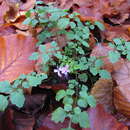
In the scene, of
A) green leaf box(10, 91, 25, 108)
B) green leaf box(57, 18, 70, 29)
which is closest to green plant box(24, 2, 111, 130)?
green leaf box(57, 18, 70, 29)

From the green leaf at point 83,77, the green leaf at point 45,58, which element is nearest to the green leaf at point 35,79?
the green leaf at point 45,58

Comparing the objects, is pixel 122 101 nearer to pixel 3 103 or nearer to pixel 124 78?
pixel 124 78

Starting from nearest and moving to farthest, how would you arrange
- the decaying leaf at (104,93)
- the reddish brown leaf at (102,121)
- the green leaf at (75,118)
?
the green leaf at (75,118)
the reddish brown leaf at (102,121)
the decaying leaf at (104,93)

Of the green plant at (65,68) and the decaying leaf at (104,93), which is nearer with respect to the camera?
the green plant at (65,68)

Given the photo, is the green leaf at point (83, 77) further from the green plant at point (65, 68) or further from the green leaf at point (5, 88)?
the green leaf at point (5, 88)

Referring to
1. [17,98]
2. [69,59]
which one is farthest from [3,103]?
[69,59]

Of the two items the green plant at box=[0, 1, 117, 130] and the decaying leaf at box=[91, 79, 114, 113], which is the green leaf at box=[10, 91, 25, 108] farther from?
the decaying leaf at box=[91, 79, 114, 113]

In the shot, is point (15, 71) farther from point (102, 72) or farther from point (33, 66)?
point (102, 72)
